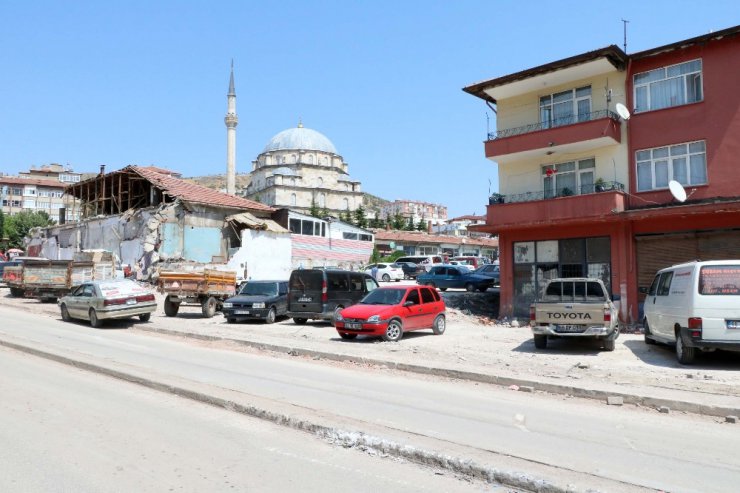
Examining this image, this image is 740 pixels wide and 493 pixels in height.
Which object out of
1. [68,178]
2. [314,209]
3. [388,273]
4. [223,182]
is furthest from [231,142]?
[223,182]

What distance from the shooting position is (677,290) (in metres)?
12.2

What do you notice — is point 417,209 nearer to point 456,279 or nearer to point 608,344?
point 456,279

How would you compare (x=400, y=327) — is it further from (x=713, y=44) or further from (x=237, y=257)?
(x=237, y=257)

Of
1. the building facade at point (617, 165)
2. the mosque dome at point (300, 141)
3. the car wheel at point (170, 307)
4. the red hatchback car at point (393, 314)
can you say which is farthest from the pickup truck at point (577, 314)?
the mosque dome at point (300, 141)

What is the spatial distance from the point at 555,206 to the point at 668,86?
6.14 metres

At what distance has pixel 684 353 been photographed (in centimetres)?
1176

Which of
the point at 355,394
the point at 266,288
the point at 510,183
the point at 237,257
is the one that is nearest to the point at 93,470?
the point at 355,394

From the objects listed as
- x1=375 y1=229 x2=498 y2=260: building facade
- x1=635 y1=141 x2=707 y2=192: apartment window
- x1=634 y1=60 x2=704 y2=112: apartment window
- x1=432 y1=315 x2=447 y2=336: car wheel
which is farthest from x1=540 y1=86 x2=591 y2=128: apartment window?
x1=375 y1=229 x2=498 y2=260: building facade

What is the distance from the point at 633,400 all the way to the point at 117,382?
26.8ft

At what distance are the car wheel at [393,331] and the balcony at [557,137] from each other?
11877 mm

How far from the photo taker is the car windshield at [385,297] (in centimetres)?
1664

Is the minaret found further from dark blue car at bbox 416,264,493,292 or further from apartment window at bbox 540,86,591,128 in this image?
apartment window at bbox 540,86,591,128

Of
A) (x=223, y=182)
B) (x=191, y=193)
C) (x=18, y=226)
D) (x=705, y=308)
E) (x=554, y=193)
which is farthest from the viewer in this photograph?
(x=223, y=182)

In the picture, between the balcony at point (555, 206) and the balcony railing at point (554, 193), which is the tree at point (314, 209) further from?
the balcony at point (555, 206)
